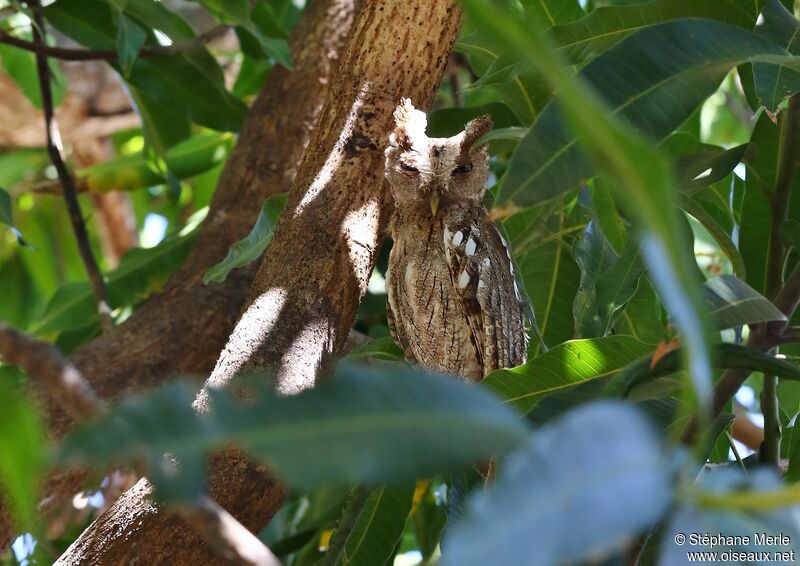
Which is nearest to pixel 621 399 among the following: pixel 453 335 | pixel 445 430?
pixel 445 430

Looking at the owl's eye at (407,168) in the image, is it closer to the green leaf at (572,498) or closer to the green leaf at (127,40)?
the green leaf at (127,40)

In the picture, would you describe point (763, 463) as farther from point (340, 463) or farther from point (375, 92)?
point (340, 463)

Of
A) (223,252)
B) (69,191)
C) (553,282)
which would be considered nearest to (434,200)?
(553,282)

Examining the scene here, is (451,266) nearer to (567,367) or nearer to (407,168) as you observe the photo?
(407,168)

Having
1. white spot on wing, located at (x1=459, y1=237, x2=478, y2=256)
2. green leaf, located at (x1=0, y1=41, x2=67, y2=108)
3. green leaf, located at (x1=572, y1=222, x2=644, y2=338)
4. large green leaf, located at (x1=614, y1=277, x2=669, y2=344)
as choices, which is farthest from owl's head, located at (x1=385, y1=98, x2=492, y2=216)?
green leaf, located at (x1=0, y1=41, x2=67, y2=108)

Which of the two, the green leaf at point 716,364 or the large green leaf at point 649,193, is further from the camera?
the green leaf at point 716,364

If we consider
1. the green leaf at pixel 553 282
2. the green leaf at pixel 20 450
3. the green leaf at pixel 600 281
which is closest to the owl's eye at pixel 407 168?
the green leaf at pixel 553 282
